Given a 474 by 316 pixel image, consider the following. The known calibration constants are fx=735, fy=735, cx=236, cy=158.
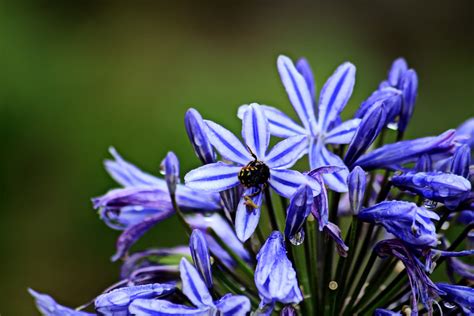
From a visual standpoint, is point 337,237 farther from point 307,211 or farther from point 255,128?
point 255,128

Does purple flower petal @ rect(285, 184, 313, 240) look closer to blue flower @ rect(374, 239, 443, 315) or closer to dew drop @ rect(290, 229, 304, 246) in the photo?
dew drop @ rect(290, 229, 304, 246)

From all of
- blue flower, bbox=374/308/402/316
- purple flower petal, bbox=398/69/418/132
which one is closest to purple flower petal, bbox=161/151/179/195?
blue flower, bbox=374/308/402/316

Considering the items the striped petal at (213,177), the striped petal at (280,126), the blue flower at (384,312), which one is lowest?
the blue flower at (384,312)

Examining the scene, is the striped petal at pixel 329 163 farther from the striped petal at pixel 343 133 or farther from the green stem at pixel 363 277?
the green stem at pixel 363 277

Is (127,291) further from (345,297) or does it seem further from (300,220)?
(345,297)

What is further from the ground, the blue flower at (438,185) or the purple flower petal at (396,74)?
the purple flower petal at (396,74)

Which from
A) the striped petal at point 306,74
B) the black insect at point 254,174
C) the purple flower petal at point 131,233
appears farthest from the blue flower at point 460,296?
the purple flower petal at point 131,233

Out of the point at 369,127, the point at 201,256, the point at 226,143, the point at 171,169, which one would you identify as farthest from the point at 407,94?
the point at 201,256
